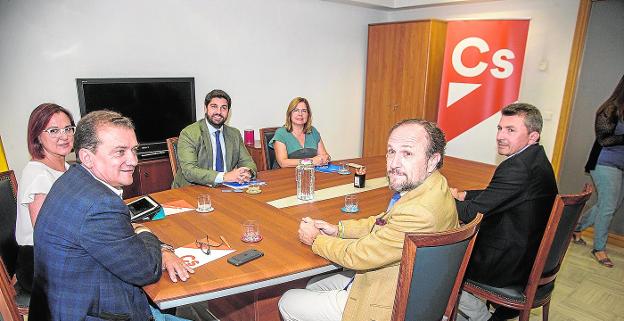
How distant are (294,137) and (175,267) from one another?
2160 mm

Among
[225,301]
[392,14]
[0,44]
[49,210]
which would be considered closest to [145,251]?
[49,210]

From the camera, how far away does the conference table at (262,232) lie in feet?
4.48

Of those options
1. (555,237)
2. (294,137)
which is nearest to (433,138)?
(555,237)

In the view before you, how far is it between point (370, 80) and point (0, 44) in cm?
411

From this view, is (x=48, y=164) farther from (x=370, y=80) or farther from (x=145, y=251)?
(x=370, y=80)

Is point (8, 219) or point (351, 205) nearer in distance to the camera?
point (8, 219)

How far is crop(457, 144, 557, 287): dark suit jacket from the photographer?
192 centimetres

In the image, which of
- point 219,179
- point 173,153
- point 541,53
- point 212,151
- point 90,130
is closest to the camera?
point 90,130

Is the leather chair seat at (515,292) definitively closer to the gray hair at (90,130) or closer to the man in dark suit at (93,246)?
the man in dark suit at (93,246)

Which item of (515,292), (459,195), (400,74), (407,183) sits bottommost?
(515,292)

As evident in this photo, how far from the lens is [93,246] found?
1.24 meters

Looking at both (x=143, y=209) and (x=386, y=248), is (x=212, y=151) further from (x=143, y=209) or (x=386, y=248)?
(x=386, y=248)

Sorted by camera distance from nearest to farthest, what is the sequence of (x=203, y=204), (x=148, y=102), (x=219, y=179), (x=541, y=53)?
(x=203, y=204)
(x=219, y=179)
(x=148, y=102)
(x=541, y=53)

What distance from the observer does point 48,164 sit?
1970 mm
